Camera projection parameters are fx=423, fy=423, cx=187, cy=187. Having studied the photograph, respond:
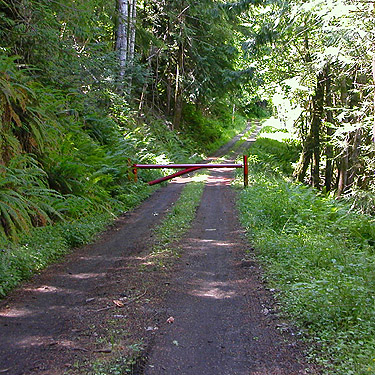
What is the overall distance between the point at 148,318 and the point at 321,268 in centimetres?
288

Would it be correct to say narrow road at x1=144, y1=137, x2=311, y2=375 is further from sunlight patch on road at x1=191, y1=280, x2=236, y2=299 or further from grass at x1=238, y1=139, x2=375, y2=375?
grass at x1=238, y1=139, x2=375, y2=375

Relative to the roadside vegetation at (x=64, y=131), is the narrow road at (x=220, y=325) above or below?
below

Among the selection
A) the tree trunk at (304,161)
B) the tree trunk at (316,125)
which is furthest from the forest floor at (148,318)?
the tree trunk at (304,161)

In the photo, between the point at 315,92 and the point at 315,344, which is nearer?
the point at 315,344

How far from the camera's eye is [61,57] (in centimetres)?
1172

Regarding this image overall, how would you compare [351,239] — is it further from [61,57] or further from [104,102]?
[104,102]

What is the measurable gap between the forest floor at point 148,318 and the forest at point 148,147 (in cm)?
40

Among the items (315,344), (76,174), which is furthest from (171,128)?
(315,344)

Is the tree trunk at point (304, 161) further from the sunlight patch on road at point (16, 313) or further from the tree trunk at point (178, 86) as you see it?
the sunlight patch on road at point (16, 313)

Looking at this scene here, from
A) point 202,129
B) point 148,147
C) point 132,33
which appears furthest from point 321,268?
point 202,129

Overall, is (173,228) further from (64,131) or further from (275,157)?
(275,157)

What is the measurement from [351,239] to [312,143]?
9.89m

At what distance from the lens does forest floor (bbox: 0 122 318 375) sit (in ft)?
12.4

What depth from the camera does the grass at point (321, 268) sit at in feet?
12.9
